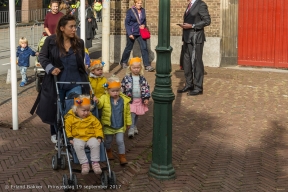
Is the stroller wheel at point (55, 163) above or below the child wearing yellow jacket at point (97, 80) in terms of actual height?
below

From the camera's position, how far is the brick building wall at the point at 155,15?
15.5m

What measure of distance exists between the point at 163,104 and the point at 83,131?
0.96 meters

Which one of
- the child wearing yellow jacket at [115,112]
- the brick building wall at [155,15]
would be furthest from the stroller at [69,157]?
the brick building wall at [155,15]

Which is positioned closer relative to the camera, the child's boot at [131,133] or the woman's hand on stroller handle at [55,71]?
the woman's hand on stroller handle at [55,71]

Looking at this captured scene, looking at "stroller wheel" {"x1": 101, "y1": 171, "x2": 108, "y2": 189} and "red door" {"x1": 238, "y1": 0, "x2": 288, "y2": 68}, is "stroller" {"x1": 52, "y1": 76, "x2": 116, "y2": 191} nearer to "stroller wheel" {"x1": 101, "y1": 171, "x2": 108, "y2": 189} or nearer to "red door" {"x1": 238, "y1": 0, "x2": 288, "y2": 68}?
"stroller wheel" {"x1": 101, "y1": 171, "x2": 108, "y2": 189}

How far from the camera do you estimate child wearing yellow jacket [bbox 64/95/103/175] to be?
6.16 m

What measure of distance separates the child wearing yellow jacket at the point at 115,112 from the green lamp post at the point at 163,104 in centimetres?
53

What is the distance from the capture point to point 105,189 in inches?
245

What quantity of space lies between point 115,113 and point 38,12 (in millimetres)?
25618

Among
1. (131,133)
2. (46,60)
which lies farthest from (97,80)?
(131,133)

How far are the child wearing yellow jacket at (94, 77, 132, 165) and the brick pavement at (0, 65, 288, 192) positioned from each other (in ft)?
1.37

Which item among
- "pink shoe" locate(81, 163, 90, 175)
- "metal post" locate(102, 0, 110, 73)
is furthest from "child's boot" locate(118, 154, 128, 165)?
"metal post" locate(102, 0, 110, 73)

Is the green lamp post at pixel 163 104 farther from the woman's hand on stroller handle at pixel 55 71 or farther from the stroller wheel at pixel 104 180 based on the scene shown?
the woman's hand on stroller handle at pixel 55 71

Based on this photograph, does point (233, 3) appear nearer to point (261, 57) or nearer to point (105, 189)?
point (261, 57)
